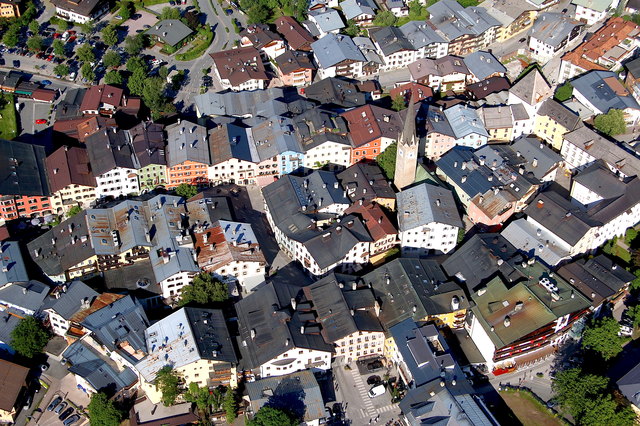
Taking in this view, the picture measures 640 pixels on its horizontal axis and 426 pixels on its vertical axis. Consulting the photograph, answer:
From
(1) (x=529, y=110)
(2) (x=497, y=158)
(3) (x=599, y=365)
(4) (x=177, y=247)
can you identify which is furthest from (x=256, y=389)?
(1) (x=529, y=110)

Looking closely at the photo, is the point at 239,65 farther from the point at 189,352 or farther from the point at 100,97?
the point at 189,352

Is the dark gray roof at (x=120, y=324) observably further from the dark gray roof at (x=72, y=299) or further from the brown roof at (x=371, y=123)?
the brown roof at (x=371, y=123)

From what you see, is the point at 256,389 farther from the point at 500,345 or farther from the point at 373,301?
the point at 500,345

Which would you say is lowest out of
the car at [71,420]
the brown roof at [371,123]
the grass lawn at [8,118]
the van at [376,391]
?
the car at [71,420]

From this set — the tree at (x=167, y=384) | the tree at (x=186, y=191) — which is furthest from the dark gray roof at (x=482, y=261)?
the tree at (x=186, y=191)

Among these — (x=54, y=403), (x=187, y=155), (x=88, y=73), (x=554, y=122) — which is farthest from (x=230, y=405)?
(x=88, y=73)

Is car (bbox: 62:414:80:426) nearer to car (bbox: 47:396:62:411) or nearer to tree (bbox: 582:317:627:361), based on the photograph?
car (bbox: 47:396:62:411)
